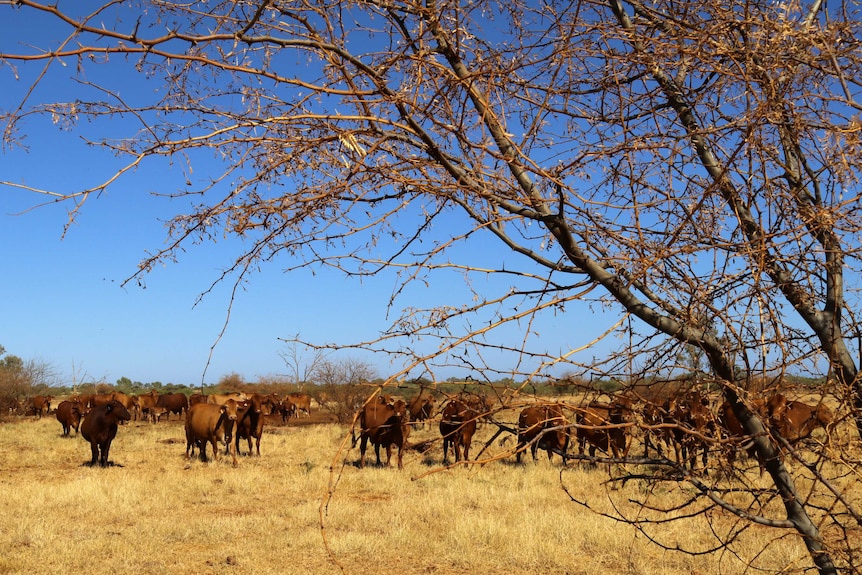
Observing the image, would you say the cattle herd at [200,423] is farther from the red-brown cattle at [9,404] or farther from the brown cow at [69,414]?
the red-brown cattle at [9,404]

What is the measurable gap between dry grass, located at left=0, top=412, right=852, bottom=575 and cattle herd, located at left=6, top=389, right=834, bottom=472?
2.83 feet

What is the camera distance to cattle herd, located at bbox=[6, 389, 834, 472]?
1961 mm

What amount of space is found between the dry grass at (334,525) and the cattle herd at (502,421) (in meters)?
0.86

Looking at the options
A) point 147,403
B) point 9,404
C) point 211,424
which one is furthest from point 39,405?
point 211,424

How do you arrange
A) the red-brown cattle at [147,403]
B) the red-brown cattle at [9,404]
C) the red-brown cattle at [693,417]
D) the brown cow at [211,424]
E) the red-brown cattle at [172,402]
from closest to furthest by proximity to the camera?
1. the red-brown cattle at [693,417]
2. the brown cow at [211,424]
3. the red-brown cattle at [172,402]
4. the red-brown cattle at [147,403]
5. the red-brown cattle at [9,404]

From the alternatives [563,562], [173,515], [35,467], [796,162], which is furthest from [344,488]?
[796,162]

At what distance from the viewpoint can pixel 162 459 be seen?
16969 mm

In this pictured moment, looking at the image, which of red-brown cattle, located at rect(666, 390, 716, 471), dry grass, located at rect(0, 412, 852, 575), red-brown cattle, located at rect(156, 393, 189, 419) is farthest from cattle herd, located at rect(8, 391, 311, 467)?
red-brown cattle, located at rect(666, 390, 716, 471)

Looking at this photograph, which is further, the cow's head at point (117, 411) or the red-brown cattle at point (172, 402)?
the red-brown cattle at point (172, 402)

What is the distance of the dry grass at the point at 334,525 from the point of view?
7895 millimetres

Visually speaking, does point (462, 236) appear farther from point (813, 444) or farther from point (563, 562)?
point (563, 562)

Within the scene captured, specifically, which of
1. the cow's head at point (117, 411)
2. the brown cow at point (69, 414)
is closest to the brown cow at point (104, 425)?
the cow's head at point (117, 411)

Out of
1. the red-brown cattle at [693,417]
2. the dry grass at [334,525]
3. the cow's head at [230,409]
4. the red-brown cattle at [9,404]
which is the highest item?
the red-brown cattle at [693,417]

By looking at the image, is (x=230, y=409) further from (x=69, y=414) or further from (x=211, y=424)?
(x=69, y=414)
